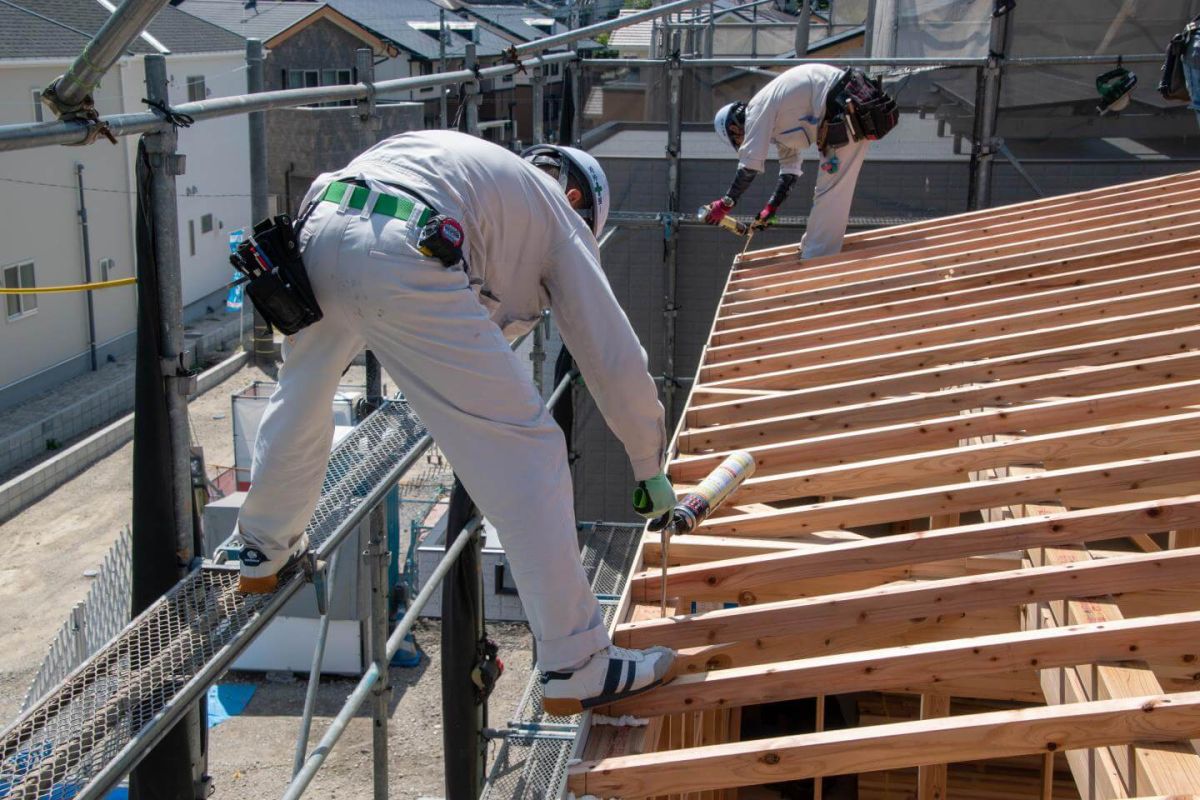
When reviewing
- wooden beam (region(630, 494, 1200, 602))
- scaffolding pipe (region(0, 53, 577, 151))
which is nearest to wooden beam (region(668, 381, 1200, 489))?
wooden beam (region(630, 494, 1200, 602))

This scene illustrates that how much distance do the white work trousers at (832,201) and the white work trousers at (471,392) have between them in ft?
15.2

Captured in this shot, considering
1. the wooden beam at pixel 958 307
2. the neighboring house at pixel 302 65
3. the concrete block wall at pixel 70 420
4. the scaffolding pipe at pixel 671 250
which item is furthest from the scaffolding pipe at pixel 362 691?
the neighboring house at pixel 302 65

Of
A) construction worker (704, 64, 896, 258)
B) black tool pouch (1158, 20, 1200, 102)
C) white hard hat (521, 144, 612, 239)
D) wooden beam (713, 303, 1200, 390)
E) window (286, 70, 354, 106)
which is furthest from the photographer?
window (286, 70, 354, 106)

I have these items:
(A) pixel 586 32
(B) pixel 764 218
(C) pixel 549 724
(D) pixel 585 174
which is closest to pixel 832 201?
(B) pixel 764 218

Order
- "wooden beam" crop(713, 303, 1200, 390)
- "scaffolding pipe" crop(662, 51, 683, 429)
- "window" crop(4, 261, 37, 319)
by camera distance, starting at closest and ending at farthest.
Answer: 1. "wooden beam" crop(713, 303, 1200, 390)
2. "scaffolding pipe" crop(662, 51, 683, 429)
3. "window" crop(4, 261, 37, 319)

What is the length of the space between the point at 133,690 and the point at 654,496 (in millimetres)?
1203

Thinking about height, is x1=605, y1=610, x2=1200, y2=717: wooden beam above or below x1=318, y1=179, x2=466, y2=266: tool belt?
below

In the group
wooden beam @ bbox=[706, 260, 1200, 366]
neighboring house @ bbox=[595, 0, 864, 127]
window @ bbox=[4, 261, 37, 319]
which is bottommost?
window @ bbox=[4, 261, 37, 319]

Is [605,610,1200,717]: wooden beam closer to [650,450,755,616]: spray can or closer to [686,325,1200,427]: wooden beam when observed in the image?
[650,450,755,616]: spray can

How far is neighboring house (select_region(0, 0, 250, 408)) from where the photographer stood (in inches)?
627

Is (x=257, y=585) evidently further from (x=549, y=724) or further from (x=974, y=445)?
(x=549, y=724)

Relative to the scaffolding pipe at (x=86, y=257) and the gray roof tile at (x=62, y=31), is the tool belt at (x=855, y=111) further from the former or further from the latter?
the scaffolding pipe at (x=86, y=257)

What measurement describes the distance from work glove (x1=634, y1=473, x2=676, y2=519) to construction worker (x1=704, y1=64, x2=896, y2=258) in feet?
14.1

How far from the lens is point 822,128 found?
6.96 metres
